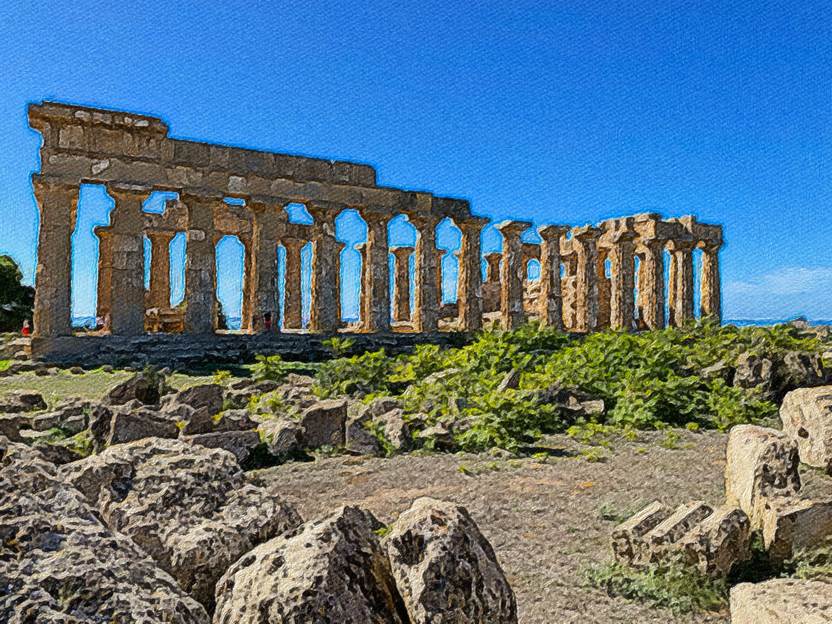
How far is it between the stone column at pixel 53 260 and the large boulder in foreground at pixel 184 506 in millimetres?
18217

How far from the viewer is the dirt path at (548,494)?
4.52 metres

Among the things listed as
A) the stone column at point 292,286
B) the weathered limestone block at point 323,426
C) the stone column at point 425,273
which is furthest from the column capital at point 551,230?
the weathered limestone block at point 323,426

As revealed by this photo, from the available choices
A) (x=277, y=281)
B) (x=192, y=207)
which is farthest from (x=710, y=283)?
(x=192, y=207)

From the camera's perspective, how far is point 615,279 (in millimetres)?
32219

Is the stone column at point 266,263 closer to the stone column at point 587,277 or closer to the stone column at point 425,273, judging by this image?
the stone column at point 425,273

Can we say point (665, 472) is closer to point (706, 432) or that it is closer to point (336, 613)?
point (706, 432)

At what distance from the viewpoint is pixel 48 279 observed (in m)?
20.6

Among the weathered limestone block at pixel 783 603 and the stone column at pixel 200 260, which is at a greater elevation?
the stone column at pixel 200 260

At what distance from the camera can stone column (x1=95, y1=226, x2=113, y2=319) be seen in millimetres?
28547

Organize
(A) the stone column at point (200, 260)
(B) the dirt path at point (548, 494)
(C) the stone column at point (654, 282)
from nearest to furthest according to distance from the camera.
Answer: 1. (B) the dirt path at point (548, 494)
2. (A) the stone column at point (200, 260)
3. (C) the stone column at point (654, 282)

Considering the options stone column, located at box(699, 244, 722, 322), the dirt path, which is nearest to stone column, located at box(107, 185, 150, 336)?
the dirt path

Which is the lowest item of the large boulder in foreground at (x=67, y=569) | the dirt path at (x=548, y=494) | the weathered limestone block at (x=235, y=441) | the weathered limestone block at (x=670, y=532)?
→ the dirt path at (x=548, y=494)

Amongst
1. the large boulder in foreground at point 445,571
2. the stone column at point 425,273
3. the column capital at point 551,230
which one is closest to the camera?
the large boulder in foreground at point 445,571

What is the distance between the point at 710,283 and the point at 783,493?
104 ft
